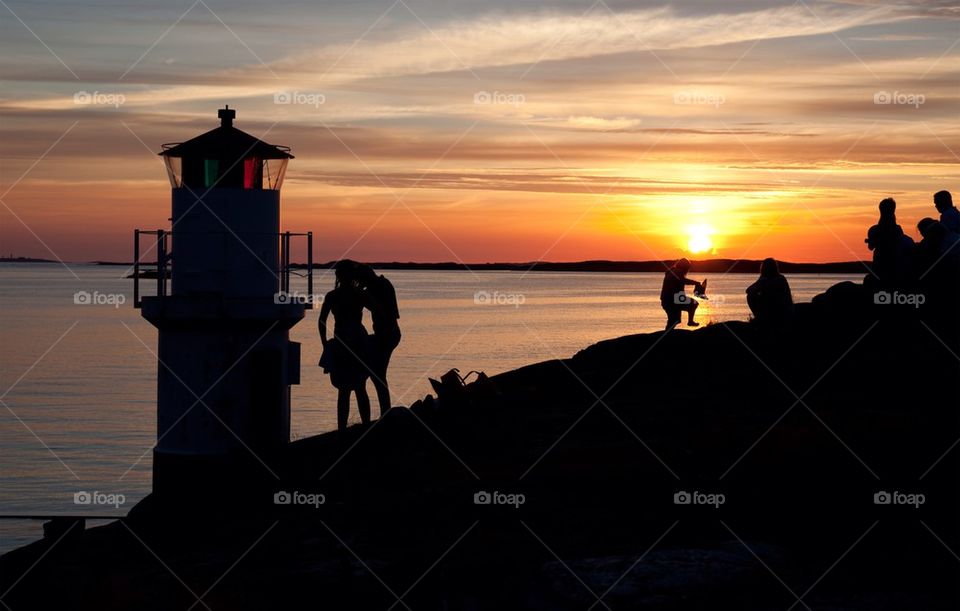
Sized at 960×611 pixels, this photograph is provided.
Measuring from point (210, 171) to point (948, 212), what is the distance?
11784mm

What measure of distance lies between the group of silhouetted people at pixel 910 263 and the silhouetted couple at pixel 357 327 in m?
7.04

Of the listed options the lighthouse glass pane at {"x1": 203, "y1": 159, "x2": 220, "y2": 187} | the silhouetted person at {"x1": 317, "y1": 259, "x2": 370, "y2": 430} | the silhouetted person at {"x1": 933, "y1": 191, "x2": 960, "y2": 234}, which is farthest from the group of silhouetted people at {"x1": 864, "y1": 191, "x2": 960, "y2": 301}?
the lighthouse glass pane at {"x1": 203, "y1": 159, "x2": 220, "y2": 187}

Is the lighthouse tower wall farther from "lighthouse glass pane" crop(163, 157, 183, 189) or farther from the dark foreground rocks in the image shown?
the dark foreground rocks

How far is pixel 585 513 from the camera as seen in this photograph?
1063cm

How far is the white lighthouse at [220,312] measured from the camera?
14.7 metres

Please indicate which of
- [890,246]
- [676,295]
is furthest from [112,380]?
[890,246]

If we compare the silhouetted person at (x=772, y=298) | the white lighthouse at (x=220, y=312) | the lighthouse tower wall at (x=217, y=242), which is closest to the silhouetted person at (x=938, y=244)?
the silhouetted person at (x=772, y=298)

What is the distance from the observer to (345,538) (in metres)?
10.2

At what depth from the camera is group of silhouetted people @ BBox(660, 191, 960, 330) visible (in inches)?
690

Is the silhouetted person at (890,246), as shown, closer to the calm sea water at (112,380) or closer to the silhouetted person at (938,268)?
the silhouetted person at (938,268)

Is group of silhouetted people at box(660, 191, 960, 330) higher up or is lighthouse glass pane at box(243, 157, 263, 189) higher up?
lighthouse glass pane at box(243, 157, 263, 189)

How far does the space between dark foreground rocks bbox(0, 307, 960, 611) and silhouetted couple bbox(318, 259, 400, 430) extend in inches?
34.4

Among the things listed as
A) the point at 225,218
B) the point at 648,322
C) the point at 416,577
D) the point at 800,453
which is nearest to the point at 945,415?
the point at 800,453

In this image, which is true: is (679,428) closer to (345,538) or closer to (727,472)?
(727,472)
